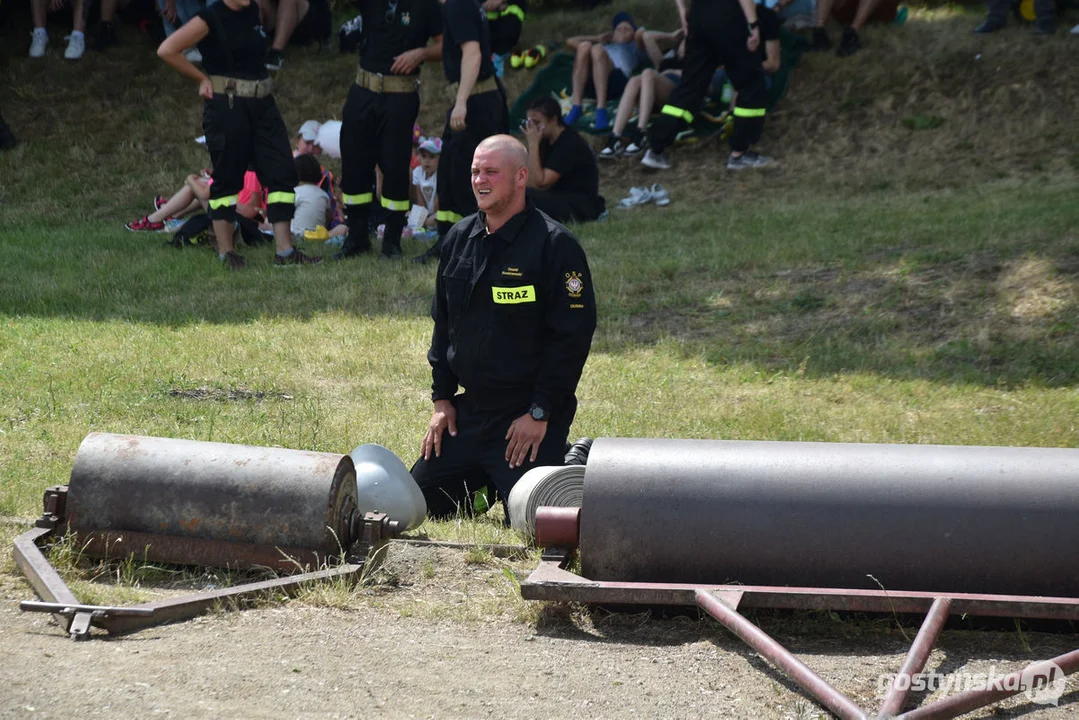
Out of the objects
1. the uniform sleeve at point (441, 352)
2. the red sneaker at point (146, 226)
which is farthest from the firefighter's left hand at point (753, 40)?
the uniform sleeve at point (441, 352)

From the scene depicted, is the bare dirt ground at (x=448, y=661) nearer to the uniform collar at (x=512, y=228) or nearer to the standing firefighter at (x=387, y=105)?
the uniform collar at (x=512, y=228)

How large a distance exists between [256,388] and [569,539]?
3.25 meters

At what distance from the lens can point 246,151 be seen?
9.67 metres

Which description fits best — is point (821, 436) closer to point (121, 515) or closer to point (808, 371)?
point (808, 371)

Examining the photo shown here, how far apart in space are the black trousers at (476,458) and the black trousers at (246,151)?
4953 mm

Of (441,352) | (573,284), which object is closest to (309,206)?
(441,352)

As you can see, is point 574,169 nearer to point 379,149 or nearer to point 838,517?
point 379,149

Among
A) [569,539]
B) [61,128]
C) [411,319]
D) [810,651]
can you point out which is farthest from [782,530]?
[61,128]

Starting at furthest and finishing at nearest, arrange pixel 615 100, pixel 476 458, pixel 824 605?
pixel 615 100 → pixel 476 458 → pixel 824 605

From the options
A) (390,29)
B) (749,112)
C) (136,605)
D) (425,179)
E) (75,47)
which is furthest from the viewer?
(75,47)

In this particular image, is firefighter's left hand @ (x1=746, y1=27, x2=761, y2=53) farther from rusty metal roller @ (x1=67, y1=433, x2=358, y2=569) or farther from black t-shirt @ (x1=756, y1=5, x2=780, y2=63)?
rusty metal roller @ (x1=67, y1=433, x2=358, y2=569)

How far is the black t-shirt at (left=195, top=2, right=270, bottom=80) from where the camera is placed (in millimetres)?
9336

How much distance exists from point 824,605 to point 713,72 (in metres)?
9.50

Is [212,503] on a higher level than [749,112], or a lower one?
lower
